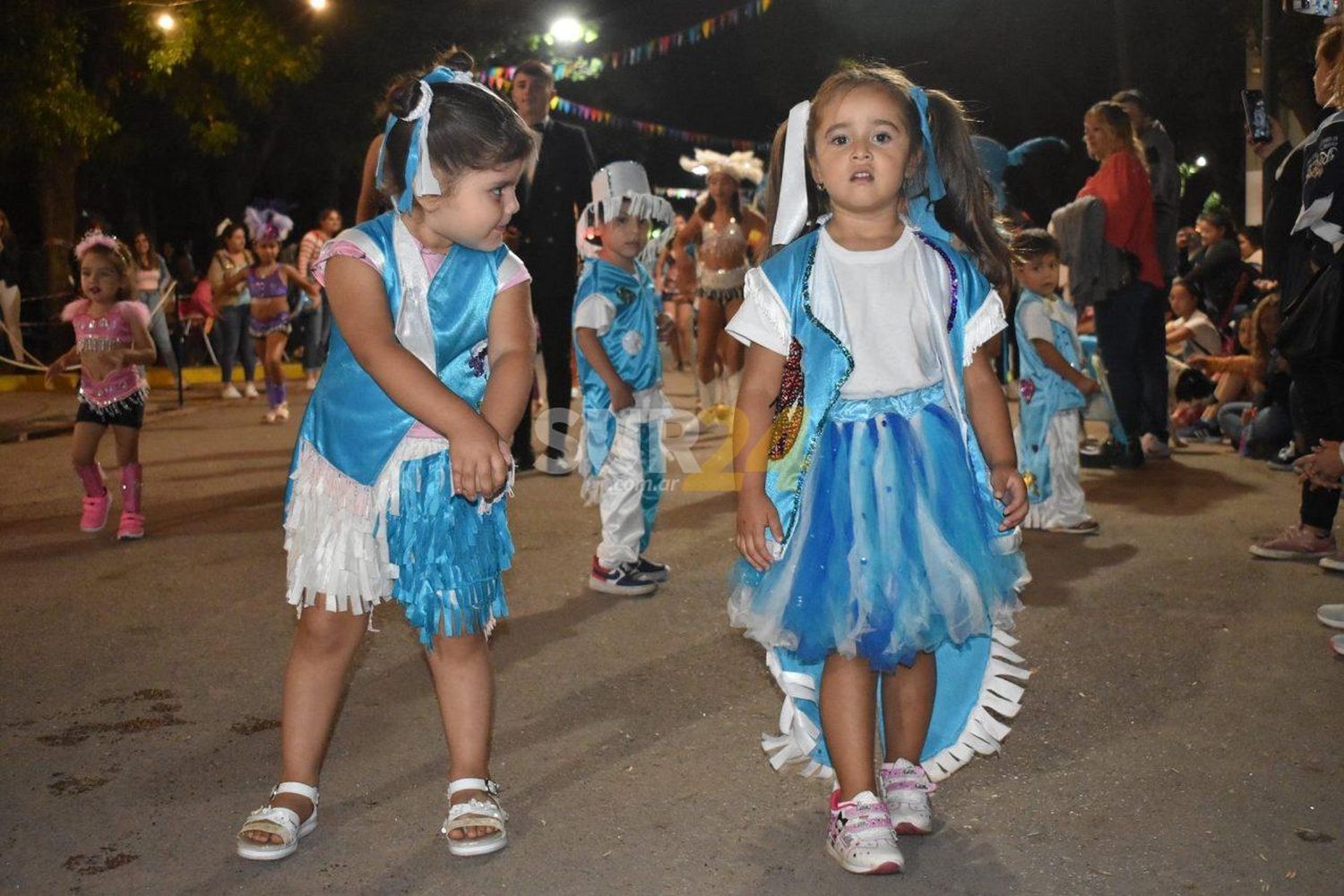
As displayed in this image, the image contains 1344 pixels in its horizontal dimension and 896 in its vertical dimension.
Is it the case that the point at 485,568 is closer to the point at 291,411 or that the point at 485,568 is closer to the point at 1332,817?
the point at 1332,817

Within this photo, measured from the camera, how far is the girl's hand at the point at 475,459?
305cm

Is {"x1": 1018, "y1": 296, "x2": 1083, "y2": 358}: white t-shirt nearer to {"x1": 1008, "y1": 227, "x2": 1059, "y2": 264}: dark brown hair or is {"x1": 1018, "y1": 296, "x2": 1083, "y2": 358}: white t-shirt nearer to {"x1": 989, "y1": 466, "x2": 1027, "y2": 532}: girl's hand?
{"x1": 1008, "y1": 227, "x2": 1059, "y2": 264}: dark brown hair

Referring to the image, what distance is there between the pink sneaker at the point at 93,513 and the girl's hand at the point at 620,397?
2969 mm

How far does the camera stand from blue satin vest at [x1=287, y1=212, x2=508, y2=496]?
3.28 metres

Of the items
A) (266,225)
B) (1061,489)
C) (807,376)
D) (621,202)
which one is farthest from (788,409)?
(266,225)

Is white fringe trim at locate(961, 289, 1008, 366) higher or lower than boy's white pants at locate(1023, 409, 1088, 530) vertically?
higher

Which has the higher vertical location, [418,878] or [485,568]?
[485,568]

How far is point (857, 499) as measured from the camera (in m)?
3.22

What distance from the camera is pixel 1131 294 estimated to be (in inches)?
370

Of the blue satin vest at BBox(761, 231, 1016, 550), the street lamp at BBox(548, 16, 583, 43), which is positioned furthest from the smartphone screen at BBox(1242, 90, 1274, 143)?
the street lamp at BBox(548, 16, 583, 43)

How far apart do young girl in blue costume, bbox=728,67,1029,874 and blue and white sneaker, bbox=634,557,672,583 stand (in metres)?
2.51

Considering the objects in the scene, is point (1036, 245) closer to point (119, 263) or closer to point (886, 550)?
point (886, 550)

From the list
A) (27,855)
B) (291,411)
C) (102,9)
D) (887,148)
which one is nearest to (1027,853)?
(887,148)

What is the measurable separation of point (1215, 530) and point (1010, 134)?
24.1 metres
